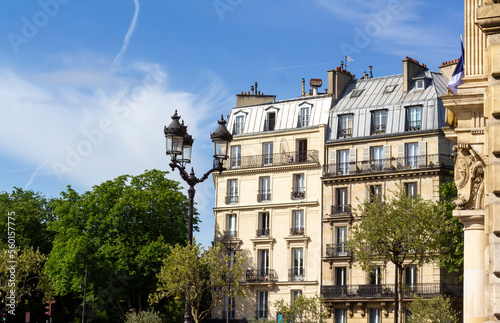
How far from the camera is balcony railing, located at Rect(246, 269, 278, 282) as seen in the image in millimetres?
61062

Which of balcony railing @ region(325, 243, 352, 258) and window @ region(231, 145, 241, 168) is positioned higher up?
window @ region(231, 145, 241, 168)

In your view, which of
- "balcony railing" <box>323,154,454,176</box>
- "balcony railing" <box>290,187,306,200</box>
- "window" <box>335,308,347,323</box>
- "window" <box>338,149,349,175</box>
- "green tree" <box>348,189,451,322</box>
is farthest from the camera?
"balcony railing" <box>290,187,306,200</box>

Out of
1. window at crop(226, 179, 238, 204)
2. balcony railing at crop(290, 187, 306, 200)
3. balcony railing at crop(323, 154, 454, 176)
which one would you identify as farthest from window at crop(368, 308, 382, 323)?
window at crop(226, 179, 238, 204)

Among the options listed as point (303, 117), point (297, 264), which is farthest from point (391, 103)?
point (297, 264)

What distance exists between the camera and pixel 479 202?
1909cm

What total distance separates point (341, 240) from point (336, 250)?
27.6 inches

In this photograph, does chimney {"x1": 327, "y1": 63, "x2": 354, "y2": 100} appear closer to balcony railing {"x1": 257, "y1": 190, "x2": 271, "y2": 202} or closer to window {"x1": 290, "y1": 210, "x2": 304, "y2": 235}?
balcony railing {"x1": 257, "y1": 190, "x2": 271, "y2": 202}

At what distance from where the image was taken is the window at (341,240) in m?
58.4

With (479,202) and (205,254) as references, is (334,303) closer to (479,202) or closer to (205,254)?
(205,254)

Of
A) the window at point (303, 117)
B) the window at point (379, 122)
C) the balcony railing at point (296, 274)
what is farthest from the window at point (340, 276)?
the window at point (303, 117)

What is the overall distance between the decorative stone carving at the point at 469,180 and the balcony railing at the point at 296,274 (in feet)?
134

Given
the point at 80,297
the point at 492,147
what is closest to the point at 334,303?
the point at 80,297

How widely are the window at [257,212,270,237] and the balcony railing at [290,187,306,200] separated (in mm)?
2306

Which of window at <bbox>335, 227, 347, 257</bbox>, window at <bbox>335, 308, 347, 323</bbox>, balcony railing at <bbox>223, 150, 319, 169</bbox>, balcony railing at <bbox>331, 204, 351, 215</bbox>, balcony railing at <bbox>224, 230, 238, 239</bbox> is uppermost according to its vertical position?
balcony railing at <bbox>223, 150, 319, 169</bbox>
